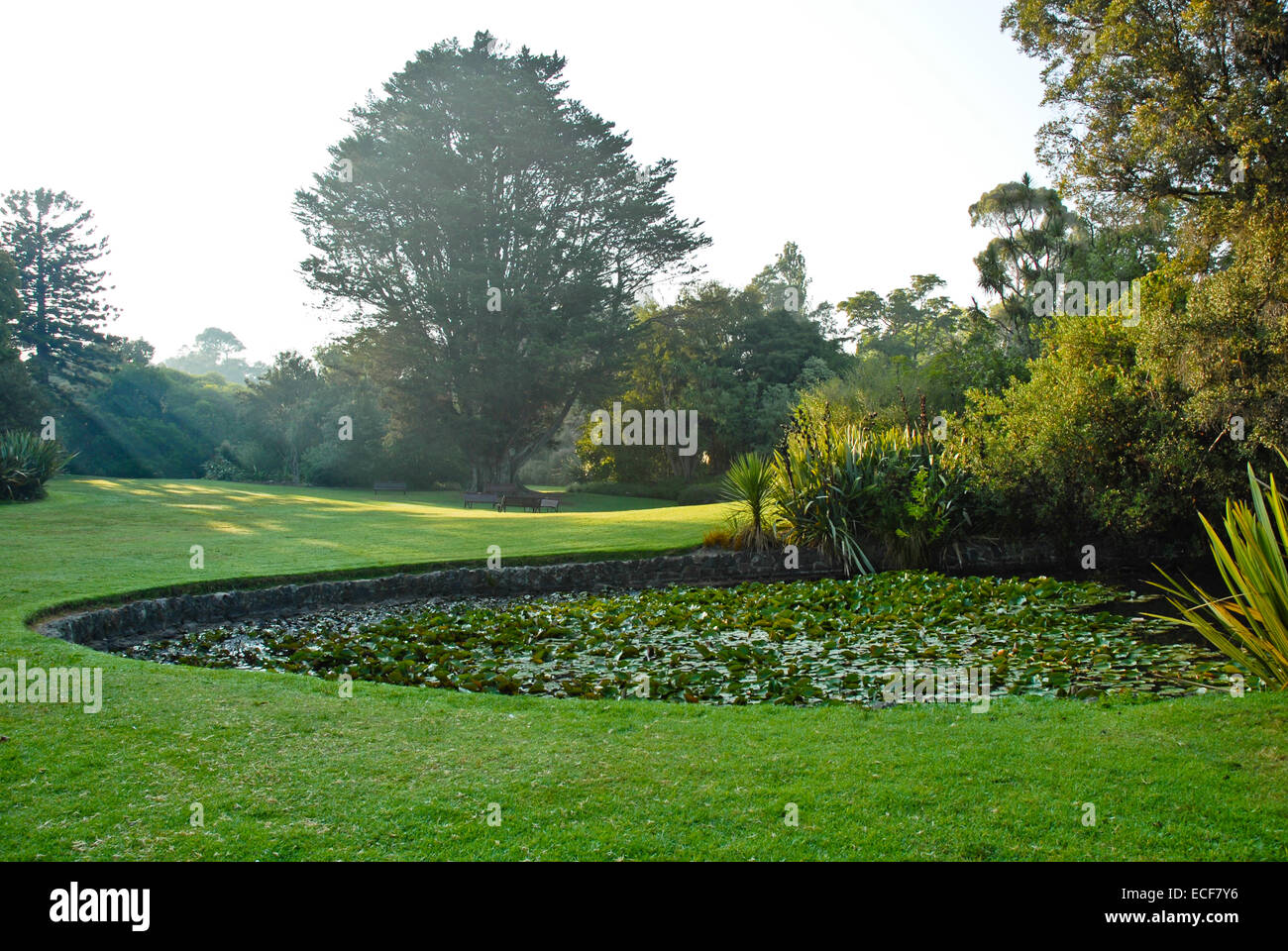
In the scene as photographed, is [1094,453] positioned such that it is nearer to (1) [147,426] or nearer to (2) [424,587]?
(2) [424,587]

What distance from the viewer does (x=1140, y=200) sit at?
14.8m

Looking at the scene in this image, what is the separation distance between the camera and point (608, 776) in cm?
409

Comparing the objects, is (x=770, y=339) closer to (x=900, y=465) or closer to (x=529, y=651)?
(x=900, y=465)

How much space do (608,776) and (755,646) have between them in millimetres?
4068

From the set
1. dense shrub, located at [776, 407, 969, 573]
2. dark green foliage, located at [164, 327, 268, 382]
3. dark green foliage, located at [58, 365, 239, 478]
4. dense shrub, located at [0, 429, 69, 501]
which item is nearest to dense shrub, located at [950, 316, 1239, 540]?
dense shrub, located at [776, 407, 969, 573]

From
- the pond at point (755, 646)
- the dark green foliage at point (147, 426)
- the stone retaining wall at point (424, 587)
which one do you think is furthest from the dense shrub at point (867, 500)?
the dark green foliage at point (147, 426)

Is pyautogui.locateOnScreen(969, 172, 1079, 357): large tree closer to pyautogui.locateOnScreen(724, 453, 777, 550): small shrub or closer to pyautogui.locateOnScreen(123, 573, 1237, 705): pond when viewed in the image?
pyautogui.locateOnScreen(724, 453, 777, 550): small shrub

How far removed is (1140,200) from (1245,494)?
17.8 ft

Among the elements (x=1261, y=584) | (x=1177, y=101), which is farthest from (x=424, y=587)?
(x=1177, y=101)

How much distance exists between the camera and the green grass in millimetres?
3338

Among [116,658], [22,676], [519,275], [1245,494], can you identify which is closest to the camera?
[22,676]

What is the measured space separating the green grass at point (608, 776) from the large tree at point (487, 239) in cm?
2706

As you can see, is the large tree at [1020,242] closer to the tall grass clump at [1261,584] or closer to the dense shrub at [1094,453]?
the dense shrub at [1094,453]
